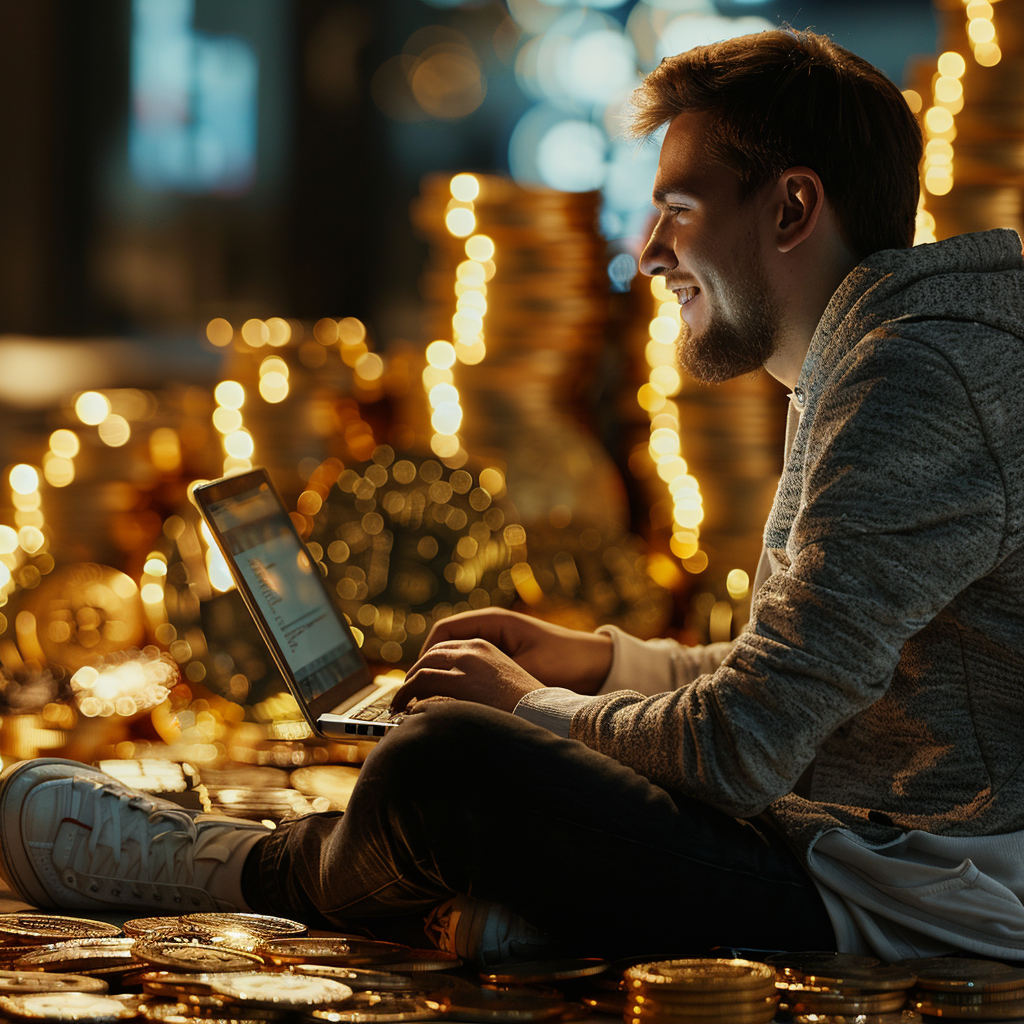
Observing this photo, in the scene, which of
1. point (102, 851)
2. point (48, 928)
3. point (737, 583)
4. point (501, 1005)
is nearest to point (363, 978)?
point (501, 1005)

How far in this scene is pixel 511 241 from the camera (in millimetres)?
3064

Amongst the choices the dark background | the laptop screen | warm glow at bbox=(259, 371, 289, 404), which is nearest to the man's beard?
the laptop screen

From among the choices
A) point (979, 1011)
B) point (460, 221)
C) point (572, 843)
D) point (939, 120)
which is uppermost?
point (939, 120)

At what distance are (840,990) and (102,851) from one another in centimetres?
89

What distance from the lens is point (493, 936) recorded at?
4.53 feet

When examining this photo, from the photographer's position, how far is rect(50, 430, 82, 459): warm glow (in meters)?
3.09

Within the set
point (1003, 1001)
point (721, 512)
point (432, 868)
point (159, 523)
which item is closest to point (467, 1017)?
point (432, 868)

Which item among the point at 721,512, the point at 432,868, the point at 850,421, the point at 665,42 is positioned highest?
the point at 665,42

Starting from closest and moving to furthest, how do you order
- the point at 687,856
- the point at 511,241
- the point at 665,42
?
the point at 687,856 → the point at 511,241 → the point at 665,42

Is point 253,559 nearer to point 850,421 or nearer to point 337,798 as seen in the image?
point 337,798

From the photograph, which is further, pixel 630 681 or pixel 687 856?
pixel 630 681

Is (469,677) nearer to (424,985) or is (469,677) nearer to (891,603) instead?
(424,985)

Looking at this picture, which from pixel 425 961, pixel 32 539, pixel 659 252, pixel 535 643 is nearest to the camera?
pixel 425 961

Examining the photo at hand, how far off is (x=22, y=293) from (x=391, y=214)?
1.65 m
